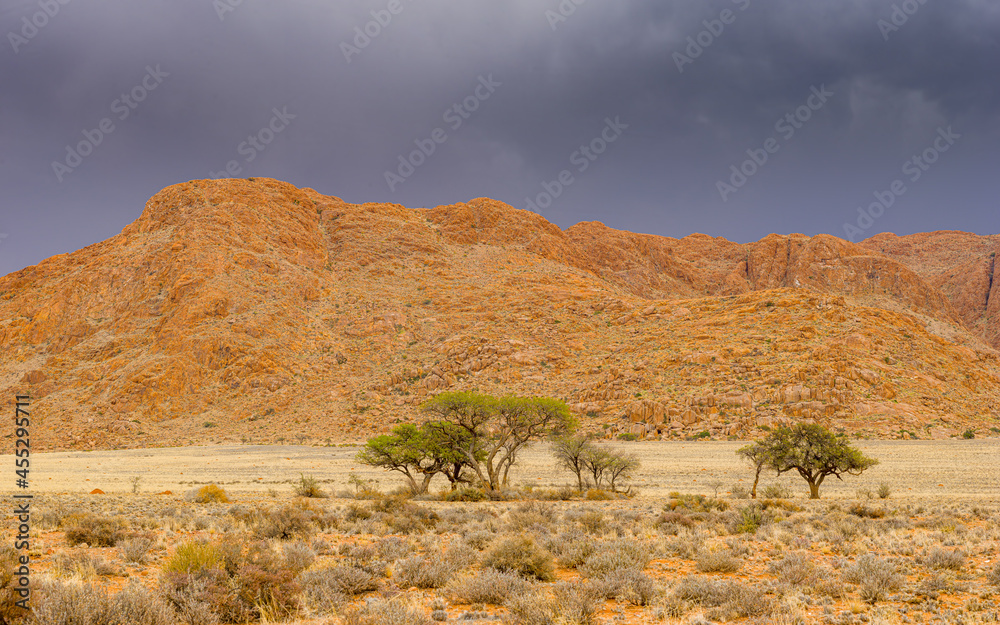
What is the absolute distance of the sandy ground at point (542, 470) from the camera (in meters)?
27.0

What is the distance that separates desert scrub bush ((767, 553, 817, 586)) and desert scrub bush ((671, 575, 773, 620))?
903 mm

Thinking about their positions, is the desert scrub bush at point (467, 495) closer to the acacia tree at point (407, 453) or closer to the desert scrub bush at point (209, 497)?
the acacia tree at point (407, 453)

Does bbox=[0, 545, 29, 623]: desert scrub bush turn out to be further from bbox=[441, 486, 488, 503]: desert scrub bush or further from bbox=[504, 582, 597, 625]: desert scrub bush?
bbox=[441, 486, 488, 503]: desert scrub bush

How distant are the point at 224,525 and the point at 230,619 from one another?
25.3 ft

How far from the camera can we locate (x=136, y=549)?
9.62 metres

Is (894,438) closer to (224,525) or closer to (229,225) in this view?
(224,525)

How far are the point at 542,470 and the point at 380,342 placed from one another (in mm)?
39616

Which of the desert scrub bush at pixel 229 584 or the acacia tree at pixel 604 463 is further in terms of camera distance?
the acacia tree at pixel 604 463

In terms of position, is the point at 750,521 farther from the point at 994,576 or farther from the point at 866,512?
the point at 866,512

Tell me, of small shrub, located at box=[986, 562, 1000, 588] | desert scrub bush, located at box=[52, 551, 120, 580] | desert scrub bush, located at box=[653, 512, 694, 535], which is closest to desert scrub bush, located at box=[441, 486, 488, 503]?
desert scrub bush, located at box=[653, 512, 694, 535]

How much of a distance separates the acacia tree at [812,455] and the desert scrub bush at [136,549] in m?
24.1

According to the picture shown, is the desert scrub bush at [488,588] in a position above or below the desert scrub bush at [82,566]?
below

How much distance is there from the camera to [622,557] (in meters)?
9.18

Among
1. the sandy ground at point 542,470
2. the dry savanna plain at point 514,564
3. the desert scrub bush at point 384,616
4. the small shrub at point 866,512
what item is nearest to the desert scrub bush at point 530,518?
the dry savanna plain at point 514,564
